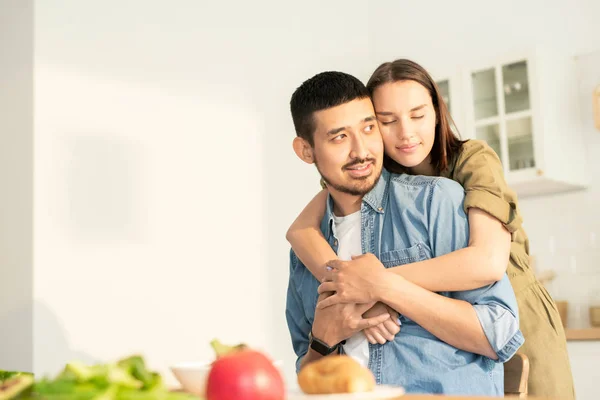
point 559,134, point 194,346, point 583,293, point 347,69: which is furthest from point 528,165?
point 194,346

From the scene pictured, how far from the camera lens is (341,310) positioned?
1.50 metres

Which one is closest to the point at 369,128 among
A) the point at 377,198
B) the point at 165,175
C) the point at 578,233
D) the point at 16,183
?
the point at 377,198

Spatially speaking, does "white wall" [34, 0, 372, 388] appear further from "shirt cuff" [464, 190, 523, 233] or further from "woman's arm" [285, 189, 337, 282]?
"shirt cuff" [464, 190, 523, 233]

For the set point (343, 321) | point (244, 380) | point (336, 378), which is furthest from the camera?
point (343, 321)

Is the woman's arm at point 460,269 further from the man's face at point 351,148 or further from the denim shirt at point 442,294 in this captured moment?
the man's face at point 351,148

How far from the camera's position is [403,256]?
156cm

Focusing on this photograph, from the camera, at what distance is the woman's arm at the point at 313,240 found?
1.67m

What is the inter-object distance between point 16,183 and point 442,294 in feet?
7.17

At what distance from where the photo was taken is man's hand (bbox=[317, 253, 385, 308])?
143cm

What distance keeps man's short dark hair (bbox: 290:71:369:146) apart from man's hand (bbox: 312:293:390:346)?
0.47 meters

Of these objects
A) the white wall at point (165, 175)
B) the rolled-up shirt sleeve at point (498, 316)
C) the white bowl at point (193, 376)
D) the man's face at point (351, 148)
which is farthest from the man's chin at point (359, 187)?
the white wall at point (165, 175)

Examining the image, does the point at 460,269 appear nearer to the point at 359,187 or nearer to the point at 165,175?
the point at 359,187

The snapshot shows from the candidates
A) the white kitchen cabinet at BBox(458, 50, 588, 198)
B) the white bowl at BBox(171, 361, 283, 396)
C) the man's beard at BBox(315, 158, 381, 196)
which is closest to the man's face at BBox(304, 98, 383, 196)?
the man's beard at BBox(315, 158, 381, 196)

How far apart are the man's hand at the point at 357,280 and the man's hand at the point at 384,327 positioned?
54 mm
